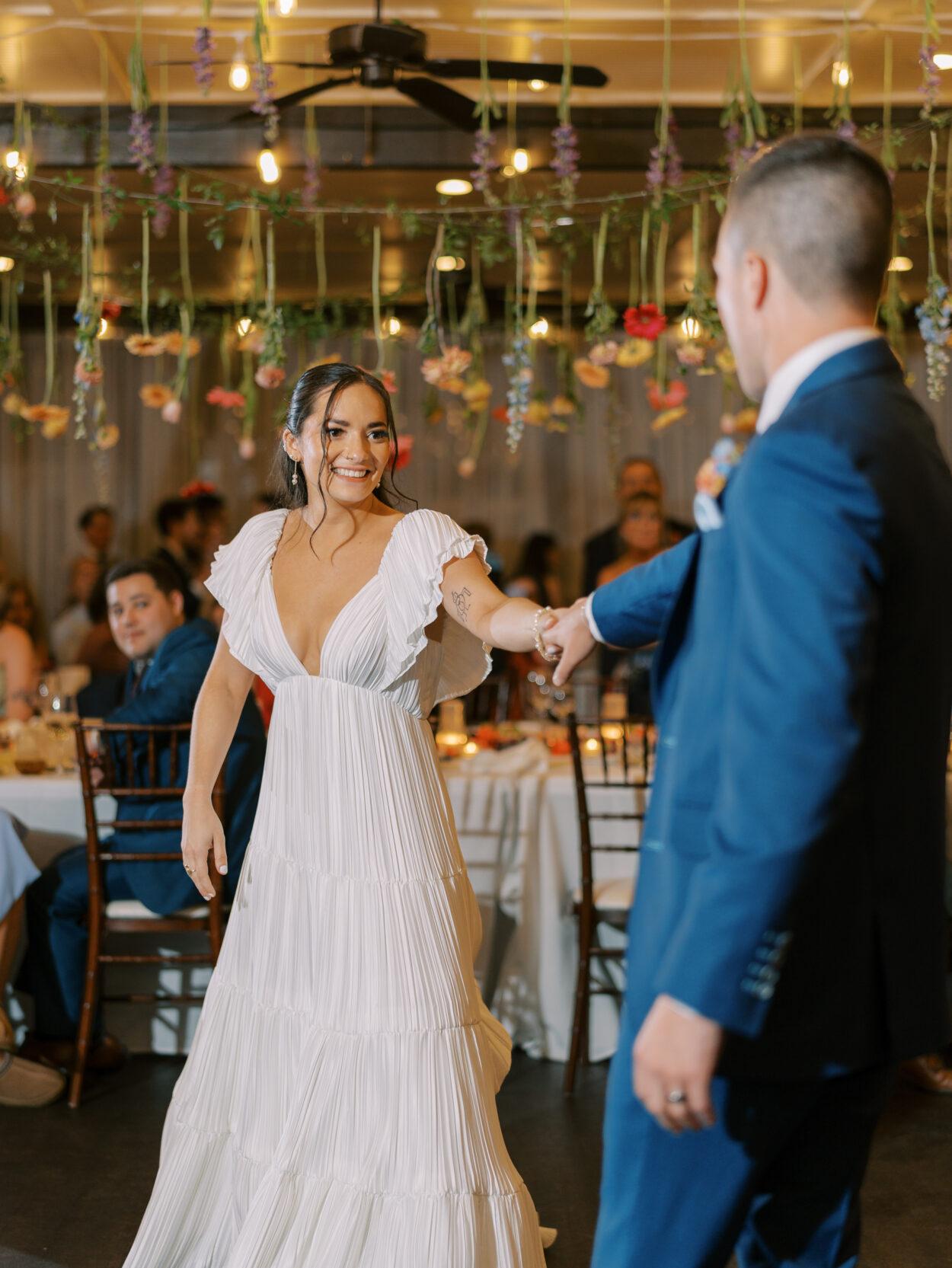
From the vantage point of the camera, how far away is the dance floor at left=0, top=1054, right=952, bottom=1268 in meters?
2.75

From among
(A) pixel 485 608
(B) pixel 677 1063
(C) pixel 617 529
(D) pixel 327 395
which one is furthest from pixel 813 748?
(C) pixel 617 529

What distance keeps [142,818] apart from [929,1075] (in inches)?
92.0

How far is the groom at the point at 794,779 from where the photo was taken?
111cm

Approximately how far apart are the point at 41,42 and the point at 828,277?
477 centimetres

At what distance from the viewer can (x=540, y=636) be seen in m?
1.91

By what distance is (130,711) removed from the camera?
12.0ft

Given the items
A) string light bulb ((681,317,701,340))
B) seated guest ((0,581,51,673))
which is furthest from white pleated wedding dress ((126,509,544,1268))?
seated guest ((0,581,51,673))

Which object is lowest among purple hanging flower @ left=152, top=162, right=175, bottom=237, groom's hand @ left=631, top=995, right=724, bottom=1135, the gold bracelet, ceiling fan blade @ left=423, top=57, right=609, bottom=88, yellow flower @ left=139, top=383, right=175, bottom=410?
groom's hand @ left=631, top=995, right=724, bottom=1135

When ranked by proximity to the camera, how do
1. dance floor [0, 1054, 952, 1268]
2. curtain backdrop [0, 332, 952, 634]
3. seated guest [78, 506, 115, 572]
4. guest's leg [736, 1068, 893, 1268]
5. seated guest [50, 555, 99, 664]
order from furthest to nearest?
curtain backdrop [0, 332, 952, 634]
seated guest [78, 506, 115, 572]
seated guest [50, 555, 99, 664]
dance floor [0, 1054, 952, 1268]
guest's leg [736, 1068, 893, 1268]

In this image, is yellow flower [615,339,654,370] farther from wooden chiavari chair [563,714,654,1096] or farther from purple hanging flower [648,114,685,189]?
wooden chiavari chair [563,714,654,1096]

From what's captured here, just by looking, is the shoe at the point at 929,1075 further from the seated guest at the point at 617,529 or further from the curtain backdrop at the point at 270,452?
the curtain backdrop at the point at 270,452

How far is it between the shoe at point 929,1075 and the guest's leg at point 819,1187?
252 centimetres

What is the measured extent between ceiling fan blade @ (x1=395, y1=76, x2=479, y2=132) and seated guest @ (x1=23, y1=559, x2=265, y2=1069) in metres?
1.77

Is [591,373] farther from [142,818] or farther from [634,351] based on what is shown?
[142,818]
